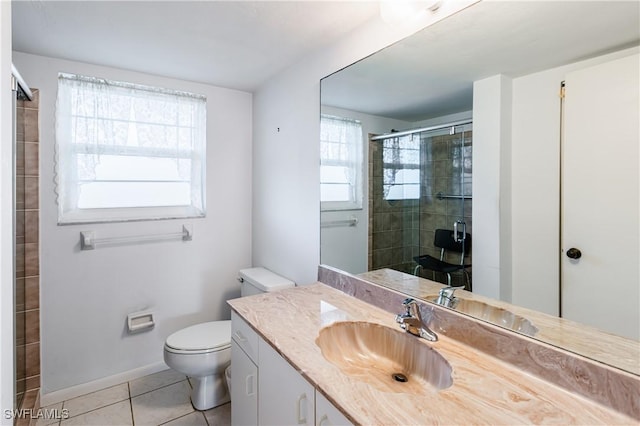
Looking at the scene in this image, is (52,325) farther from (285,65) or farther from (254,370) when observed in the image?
(285,65)

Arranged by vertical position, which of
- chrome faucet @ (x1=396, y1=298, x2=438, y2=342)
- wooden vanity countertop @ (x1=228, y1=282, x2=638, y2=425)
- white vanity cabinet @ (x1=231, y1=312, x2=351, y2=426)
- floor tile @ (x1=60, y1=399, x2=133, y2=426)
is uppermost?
chrome faucet @ (x1=396, y1=298, x2=438, y2=342)

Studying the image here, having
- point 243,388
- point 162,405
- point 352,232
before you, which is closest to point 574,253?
point 352,232

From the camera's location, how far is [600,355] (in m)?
0.85

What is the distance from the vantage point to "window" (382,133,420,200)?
142 cm

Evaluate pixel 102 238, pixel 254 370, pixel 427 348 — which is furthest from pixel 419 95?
pixel 102 238

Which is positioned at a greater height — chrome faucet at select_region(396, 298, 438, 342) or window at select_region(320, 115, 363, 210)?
window at select_region(320, 115, 363, 210)

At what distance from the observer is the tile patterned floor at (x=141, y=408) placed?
6.00 ft

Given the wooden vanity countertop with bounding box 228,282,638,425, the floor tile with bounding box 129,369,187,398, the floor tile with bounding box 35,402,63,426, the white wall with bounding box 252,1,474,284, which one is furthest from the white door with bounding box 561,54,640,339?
the floor tile with bounding box 35,402,63,426

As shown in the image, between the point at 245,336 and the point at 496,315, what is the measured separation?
0.98 meters

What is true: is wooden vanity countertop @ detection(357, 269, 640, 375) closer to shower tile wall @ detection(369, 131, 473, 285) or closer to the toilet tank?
shower tile wall @ detection(369, 131, 473, 285)

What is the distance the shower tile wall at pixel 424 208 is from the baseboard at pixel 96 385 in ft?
5.96

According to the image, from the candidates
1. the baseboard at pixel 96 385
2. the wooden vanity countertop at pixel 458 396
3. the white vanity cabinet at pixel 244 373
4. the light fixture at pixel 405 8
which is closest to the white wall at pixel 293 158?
the light fixture at pixel 405 8

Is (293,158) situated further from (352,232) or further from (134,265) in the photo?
(134,265)

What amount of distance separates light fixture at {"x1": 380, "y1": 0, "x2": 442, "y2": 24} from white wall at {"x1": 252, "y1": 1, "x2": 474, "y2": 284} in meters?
0.20
